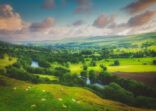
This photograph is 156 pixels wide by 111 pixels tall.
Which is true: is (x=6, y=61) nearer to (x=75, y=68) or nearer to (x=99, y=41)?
(x=75, y=68)

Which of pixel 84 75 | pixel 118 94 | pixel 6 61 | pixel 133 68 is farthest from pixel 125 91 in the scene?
pixel 6 61

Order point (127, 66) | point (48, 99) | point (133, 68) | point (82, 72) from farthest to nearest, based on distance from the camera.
Result: point (82, 72)
point (127, 66)
point (133, 68)
point (48, 99)


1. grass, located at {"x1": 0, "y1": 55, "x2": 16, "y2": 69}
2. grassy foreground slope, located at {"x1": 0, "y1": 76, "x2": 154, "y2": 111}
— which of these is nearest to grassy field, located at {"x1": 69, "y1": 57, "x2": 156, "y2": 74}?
grassy foreground slope, located at {"x1": 0, "y1": 76, "x2": 154, "y2": 111}

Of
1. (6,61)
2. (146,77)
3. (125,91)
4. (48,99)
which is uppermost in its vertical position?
(6,61)

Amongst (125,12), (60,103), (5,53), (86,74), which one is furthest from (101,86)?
(5,53)

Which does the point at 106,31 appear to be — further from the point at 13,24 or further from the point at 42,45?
the point at 13,24

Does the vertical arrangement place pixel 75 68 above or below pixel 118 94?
above

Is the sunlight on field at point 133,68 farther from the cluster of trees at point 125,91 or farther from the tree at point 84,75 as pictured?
the tree at point 84,75
